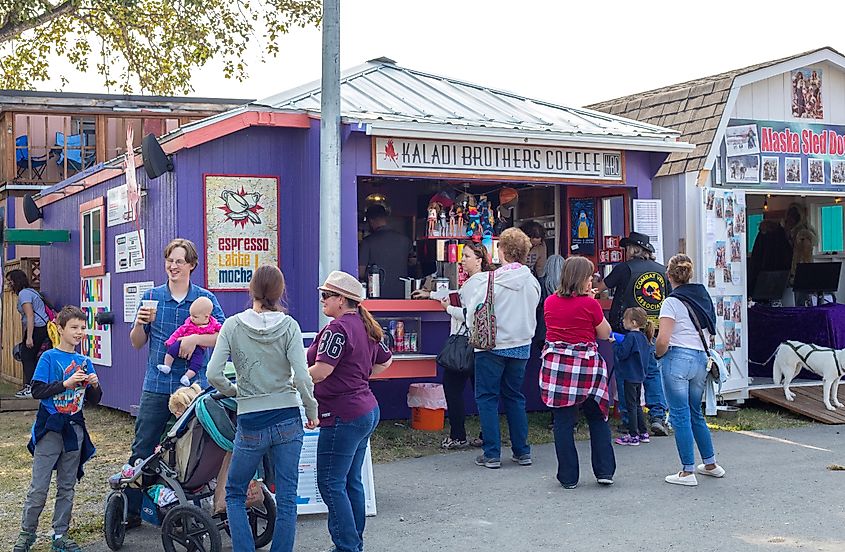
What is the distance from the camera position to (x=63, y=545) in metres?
6.17

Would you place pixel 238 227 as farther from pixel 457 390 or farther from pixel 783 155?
pixel 783 155

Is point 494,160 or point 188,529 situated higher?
point 494,160

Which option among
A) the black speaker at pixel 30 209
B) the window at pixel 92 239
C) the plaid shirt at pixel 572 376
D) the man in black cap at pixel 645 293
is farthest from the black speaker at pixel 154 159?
the black speaker at pixel 30 209

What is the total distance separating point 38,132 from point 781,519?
14.9 metres

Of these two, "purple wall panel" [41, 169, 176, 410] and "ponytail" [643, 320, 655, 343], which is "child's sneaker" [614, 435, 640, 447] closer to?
"ponytail" [643, 320, 655, 343]

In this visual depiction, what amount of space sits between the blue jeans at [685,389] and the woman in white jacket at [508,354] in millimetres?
1384

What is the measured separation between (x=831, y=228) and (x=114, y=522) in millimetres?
11251

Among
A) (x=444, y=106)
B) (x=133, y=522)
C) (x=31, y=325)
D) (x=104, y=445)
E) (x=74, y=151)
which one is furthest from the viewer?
(x=74, y=151)

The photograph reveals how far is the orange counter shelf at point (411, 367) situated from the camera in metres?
10.4

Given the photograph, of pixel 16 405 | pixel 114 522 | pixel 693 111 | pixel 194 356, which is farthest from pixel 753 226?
pixel 114 522

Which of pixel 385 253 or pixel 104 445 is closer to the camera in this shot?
pixel 104 445

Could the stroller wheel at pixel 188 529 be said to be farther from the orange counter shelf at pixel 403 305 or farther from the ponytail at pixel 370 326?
the orange counter shelf at pixel 403 305

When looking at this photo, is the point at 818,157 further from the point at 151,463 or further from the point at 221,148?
the point at 151,463

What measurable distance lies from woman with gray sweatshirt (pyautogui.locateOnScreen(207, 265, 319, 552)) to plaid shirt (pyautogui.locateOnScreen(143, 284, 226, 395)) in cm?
119
